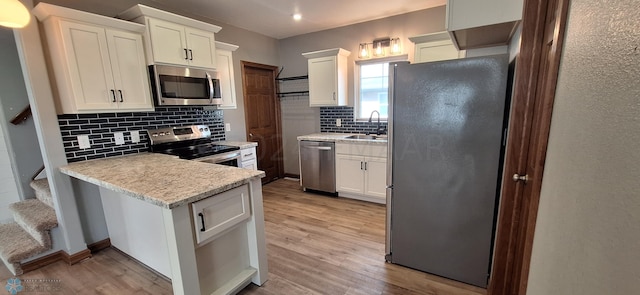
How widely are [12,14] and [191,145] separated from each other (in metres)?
1.72

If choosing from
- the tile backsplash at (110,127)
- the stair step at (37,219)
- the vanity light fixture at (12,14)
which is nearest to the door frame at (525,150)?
the vanity light fixture at (12,14)

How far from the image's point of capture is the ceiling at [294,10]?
2.96 metres

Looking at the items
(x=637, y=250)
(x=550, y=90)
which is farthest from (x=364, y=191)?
(x=637, y=250)

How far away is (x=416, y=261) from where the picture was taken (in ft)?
6.69

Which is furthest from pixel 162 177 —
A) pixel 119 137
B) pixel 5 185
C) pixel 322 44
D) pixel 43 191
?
pixel 322 44

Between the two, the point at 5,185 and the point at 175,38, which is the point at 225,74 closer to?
the point at 175,38

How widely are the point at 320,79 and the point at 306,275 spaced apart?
9.19 feet

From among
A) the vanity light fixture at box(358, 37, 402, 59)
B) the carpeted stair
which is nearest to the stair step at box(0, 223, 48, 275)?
the carpeted stair

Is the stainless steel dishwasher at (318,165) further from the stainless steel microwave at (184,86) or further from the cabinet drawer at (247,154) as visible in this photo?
the stainless steel microwave at (184,86)

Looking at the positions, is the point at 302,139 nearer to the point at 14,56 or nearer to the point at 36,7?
the point at 36,7

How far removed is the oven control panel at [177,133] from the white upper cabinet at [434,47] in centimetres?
279

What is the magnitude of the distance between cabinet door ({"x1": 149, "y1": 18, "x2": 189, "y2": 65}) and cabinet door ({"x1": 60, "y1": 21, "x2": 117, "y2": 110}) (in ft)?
1.23

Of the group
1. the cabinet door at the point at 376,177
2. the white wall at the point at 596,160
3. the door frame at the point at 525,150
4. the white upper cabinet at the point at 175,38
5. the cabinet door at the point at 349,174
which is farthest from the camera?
the cabinet door at the point at 349,174

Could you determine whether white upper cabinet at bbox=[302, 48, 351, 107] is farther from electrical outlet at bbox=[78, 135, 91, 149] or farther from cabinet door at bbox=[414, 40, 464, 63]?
electrical outlet at bbox=[78, 135, 91, 149]
